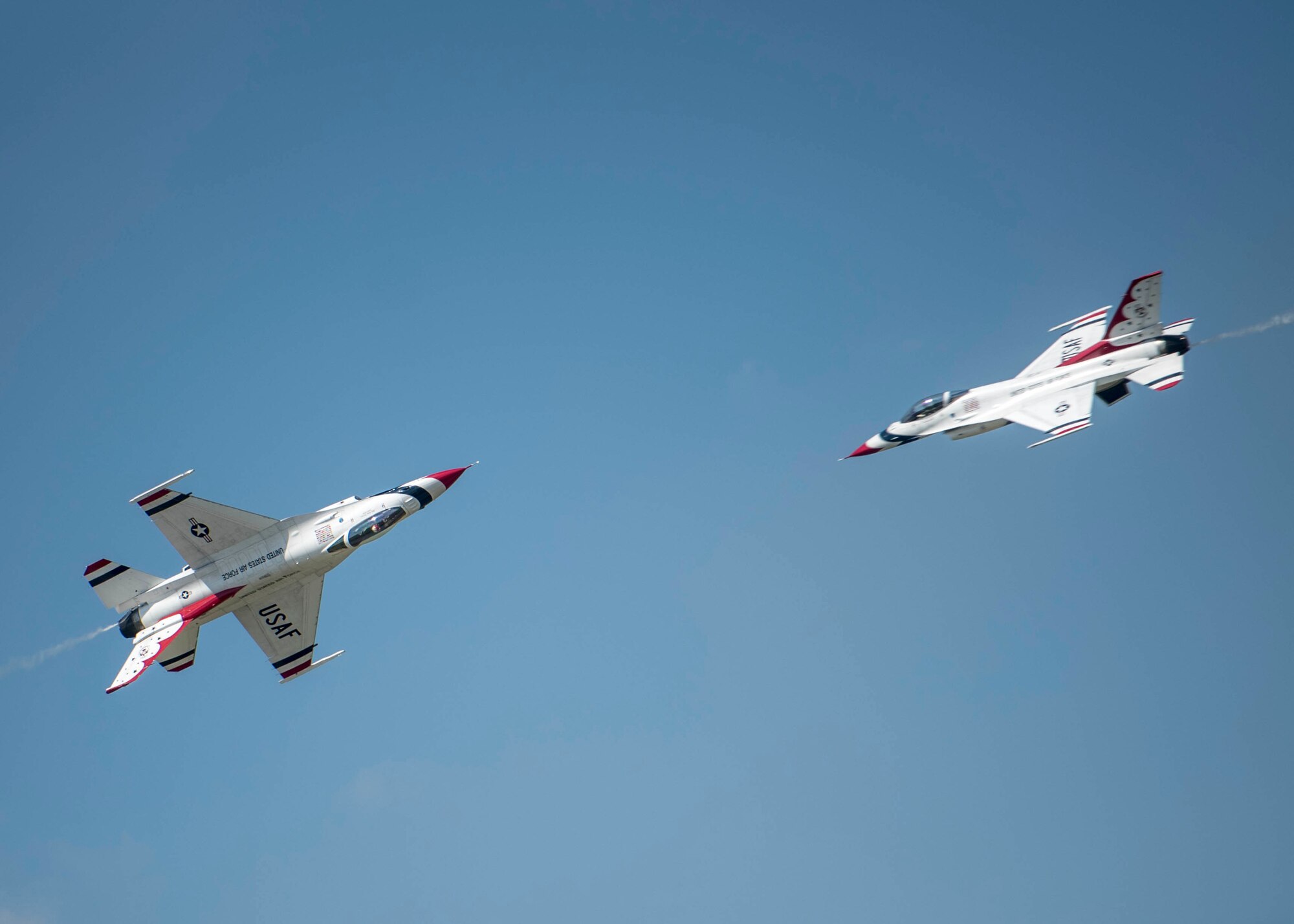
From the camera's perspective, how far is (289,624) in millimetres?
48750

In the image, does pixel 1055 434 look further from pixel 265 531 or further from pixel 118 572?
pixel 118 572

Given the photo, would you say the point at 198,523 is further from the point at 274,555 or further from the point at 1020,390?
the point at 1020,390

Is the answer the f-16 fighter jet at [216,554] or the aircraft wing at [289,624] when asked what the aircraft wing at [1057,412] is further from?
the aircraft wing at [289,624]

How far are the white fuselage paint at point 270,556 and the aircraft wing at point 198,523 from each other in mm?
364

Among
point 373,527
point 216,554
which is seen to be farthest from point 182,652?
point 373,527

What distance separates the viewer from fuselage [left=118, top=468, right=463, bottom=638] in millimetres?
44688

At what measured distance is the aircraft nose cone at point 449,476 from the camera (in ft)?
151

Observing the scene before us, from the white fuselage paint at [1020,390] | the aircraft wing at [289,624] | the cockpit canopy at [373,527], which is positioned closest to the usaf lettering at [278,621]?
the aircraft wing at [289,624]

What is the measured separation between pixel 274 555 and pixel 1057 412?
36.1 m

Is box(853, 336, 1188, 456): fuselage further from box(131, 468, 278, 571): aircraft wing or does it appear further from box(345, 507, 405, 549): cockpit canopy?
box(131, 468, 278, 571): aircraft wing

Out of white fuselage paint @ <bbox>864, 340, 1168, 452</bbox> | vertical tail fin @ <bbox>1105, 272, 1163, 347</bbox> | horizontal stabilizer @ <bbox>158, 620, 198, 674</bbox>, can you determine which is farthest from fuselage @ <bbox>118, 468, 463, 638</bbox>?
vertical tail fin @ <bbox>1105, 272, 1163, 347</bbox>

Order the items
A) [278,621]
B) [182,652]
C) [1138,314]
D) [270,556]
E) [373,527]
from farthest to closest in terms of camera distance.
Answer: [1138,314] < [278,621] < [182,652] < [270,556] < [373,527]

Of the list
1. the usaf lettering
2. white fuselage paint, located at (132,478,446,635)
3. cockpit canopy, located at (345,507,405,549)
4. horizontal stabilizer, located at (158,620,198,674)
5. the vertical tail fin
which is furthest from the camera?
the vertical tail fin

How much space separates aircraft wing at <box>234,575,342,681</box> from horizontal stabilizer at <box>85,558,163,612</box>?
428cm
